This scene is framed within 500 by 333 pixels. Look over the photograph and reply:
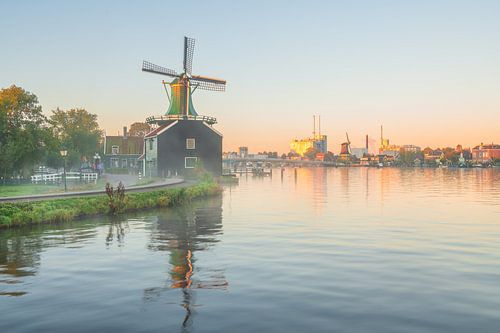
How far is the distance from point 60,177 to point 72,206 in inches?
1268

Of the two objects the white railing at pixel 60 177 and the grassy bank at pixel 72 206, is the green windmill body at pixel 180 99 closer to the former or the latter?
the white railing at pixel 60 177

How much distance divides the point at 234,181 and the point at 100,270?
6612cm

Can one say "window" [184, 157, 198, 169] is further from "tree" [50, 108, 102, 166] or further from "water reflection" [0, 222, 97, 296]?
"water reflection" [0, 222, 97, 296]

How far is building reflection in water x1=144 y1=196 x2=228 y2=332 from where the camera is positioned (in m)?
14.2

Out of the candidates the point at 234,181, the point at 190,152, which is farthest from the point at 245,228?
the point at 234,181

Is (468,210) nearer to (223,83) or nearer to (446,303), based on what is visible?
(446,303)

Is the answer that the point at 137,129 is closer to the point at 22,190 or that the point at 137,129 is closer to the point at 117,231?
the point at 22,190

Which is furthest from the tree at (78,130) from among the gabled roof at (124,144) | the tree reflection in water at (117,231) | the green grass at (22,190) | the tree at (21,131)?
the tree reflection in water at (117,231)

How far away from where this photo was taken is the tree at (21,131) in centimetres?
4953

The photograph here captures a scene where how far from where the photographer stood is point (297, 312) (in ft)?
39.5

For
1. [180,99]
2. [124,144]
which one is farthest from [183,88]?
[124,144]

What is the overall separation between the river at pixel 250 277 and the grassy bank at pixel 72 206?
1080 millimetres

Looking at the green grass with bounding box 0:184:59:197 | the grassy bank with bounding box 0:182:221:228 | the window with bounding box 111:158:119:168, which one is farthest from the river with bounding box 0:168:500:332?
the window with bounding box 111:158:119:168

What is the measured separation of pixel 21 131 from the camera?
50.9m
